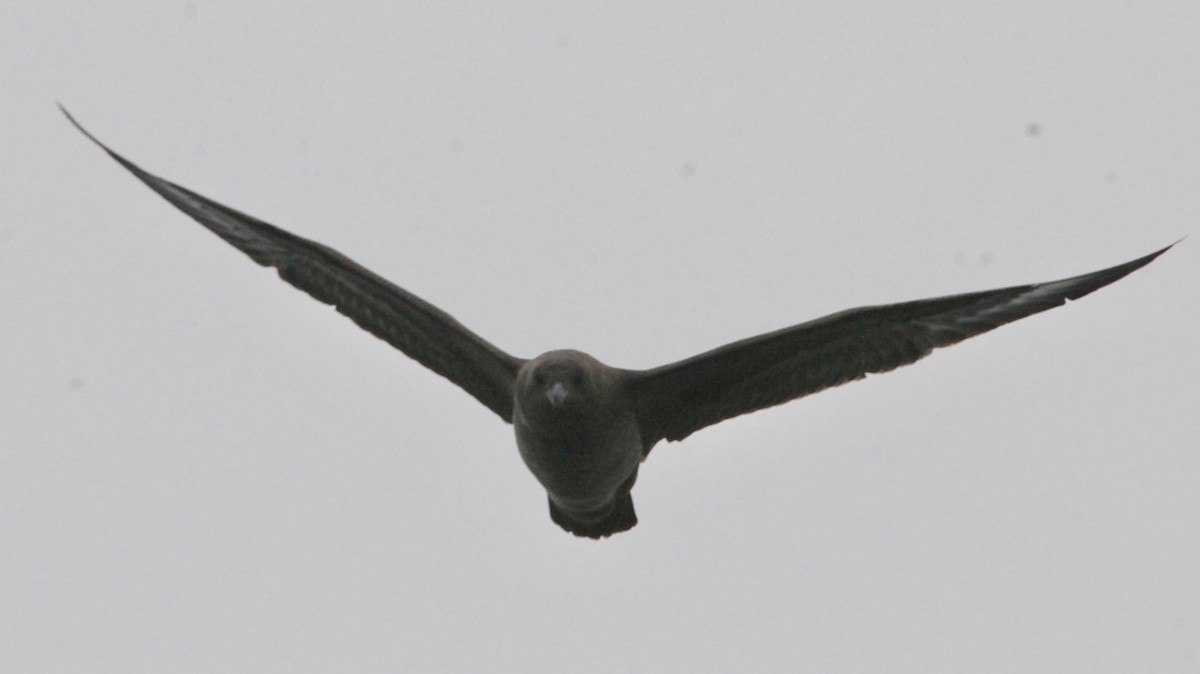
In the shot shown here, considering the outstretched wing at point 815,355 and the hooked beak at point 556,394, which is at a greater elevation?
the outstretched wing at point 815,355

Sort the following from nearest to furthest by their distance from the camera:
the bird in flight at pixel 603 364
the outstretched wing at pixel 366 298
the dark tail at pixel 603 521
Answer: the bird in flight at pixel 603 364
the outstretched wing at pixel 366 298
the dark tail at pixel 603 521

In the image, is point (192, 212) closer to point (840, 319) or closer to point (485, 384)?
point (485, 384)

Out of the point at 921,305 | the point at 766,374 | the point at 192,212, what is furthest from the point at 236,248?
the point at 921,305

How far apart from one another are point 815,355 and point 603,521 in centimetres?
171

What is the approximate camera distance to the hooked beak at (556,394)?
8836mm

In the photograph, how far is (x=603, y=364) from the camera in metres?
9.41

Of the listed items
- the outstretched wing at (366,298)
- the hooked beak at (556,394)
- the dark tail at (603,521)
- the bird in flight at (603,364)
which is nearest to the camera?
the hooked beak at (556,394)

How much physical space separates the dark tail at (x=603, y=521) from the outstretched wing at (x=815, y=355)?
578 mm

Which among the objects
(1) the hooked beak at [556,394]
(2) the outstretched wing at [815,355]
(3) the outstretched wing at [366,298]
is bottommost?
(1) the hooked beak at [556,394]

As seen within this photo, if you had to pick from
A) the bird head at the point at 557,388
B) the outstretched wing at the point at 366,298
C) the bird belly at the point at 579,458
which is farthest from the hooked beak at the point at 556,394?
the outstretched wing at the point at 366,298

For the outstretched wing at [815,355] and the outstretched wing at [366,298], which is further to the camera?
the outstretched wing at [366,298]

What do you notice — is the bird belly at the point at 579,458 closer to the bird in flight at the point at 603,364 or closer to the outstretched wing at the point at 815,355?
the bird in flight at the point at 603,364

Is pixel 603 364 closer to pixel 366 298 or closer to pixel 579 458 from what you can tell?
pixel 579 458

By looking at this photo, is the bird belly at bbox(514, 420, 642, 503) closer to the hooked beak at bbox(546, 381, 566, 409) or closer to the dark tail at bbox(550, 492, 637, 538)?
the hooked beak at bbox(546, 381, 566, 409)
